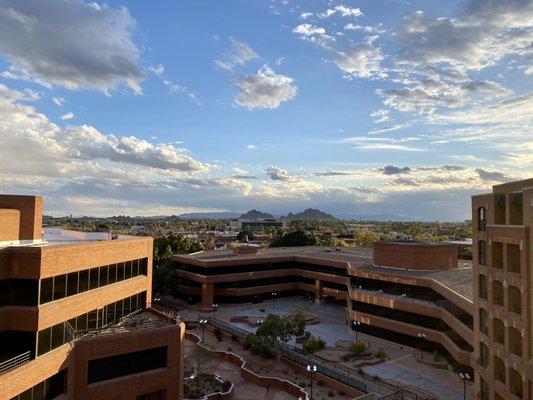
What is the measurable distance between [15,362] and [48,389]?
317 centimetres

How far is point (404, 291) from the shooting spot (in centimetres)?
5309

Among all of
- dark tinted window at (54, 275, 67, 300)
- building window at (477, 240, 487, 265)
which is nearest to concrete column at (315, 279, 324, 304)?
building window at (477, 240, 487, 265)

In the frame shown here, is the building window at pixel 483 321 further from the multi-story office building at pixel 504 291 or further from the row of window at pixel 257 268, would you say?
the row of window at pixel 257 268

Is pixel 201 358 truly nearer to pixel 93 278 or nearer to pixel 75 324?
pixel 93 278

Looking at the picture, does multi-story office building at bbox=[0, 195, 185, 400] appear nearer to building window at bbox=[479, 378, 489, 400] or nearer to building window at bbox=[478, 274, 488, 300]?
building window at bbox=[479, 378, 489, 400]

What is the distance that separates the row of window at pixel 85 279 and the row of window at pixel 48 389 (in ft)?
14.6

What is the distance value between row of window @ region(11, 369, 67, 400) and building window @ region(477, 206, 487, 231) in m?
30.8

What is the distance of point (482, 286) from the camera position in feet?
104

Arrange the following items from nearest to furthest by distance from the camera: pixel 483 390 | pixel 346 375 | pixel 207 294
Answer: pixel 483 390 → pixel 346 375 → pixel 207 294

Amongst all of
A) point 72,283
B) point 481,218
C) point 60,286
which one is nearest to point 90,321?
point 72,283

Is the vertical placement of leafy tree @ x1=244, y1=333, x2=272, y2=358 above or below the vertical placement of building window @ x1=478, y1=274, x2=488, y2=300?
below

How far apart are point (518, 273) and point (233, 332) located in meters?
38.2

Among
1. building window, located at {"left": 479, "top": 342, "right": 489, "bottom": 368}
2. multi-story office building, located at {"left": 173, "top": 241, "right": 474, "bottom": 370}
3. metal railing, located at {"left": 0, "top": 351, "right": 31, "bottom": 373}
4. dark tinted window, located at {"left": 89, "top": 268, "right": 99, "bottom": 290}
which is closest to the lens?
metal railing, located at {"left": 0, "top": 351, "right": 31, "bottom": 373}

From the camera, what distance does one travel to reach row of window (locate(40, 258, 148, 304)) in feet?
78.7
